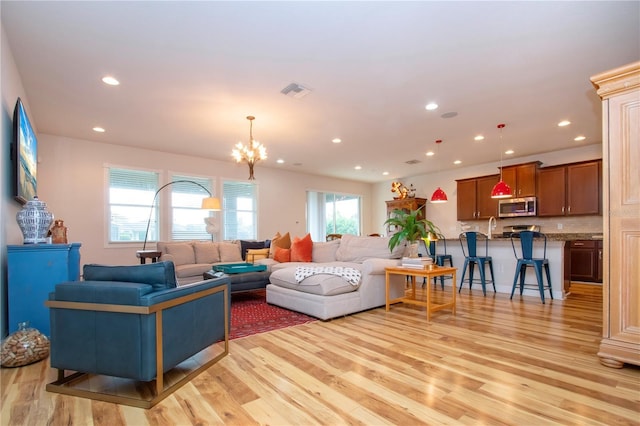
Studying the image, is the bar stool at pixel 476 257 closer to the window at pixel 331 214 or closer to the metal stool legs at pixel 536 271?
the metal stool legs at pixel 536 271

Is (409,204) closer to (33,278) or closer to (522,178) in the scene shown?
(522,178)

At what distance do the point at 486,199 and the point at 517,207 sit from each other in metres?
0.74

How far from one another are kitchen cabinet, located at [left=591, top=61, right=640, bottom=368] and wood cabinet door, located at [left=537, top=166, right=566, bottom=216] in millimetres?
4895

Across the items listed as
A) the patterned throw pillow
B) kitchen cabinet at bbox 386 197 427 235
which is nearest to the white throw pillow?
the patterned throw pillow

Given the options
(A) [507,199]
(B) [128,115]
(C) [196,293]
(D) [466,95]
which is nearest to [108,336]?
(C) [196,293]

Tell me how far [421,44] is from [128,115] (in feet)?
13.0

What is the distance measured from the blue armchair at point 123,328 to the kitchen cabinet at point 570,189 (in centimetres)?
717

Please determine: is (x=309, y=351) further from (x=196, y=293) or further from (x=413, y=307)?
(x=413, y=307)

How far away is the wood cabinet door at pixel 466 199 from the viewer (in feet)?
25.9

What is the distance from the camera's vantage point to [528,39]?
9.12 ft

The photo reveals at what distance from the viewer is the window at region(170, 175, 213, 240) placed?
6766 mm

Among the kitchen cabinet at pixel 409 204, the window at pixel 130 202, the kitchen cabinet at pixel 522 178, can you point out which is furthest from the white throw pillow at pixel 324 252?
the kitchen cabinet at pixel 522 178

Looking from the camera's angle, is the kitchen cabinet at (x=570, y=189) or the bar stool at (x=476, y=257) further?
the kitchen cabinet at (x=570, y=189)

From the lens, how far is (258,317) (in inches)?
148
